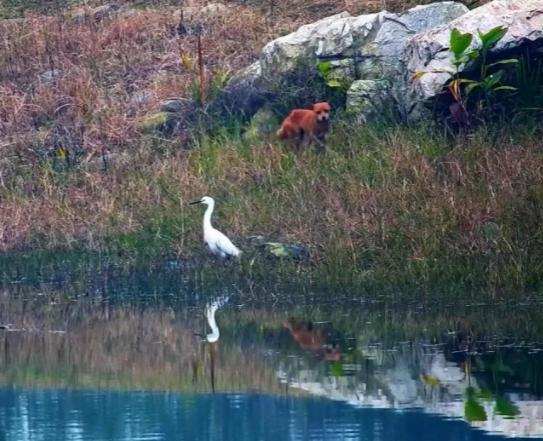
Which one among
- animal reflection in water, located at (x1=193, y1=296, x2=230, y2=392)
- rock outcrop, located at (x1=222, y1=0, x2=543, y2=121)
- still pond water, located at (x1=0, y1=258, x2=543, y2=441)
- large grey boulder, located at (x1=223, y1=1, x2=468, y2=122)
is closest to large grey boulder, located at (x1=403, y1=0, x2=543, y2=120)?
rock outcrop, located at (x1=222, y1=0, x2=543, y2=121)

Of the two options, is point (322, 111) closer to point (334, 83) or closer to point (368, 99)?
point (368, 99)

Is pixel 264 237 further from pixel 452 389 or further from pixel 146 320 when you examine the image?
pixel 452 389

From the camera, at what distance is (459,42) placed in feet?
48.2

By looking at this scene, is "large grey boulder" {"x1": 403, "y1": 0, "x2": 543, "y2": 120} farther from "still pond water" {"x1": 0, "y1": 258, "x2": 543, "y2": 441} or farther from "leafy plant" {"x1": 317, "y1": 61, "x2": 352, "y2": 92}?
"still pond water" {"x1": 0, "y1": 258, "x2": 543, "y2": 441}

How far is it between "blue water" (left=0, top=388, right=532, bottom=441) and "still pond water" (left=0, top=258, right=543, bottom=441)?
14 mm

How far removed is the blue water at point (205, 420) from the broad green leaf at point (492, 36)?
22.8 feet

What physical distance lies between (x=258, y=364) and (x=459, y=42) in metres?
5.92

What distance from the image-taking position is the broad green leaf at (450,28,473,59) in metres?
14.7

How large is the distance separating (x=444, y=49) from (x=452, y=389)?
708cm

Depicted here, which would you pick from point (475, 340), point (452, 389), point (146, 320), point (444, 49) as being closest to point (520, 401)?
point (452, 389)

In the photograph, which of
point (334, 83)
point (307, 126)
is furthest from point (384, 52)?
point (307, 126)

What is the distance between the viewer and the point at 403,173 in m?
13.9

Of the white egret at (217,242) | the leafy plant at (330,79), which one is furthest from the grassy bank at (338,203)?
the leafy plant at (330,79)

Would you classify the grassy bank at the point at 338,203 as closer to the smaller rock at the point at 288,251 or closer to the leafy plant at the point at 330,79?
the smaller rock at the point at 288,251
